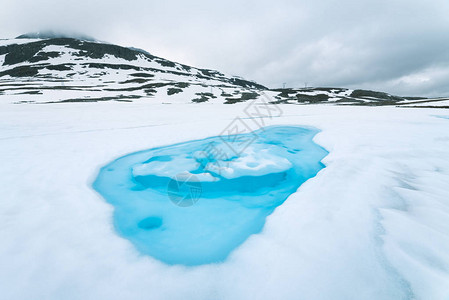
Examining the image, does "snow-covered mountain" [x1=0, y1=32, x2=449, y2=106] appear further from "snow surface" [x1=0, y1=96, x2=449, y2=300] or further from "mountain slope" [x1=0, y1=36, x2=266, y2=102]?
"snow surface" [x1=0, y1=96, x2=449, y2=300]

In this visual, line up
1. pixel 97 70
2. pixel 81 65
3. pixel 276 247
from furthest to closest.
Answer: pixel 81 65, pixel 97 70, pixel 276 247

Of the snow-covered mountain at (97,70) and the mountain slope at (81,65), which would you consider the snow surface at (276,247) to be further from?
the mountain slope at (81,65)

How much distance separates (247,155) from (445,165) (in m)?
4.85

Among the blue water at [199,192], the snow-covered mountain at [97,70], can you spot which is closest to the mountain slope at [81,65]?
the snow-covered mountain at [97,70]

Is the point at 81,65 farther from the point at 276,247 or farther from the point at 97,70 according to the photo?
the point at 276,247

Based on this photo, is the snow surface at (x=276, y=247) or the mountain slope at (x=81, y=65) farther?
the mountain slope at (x=81, y=65)

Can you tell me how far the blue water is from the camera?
292 centimetres

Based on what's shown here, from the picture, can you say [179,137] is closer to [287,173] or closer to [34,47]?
[287,173]

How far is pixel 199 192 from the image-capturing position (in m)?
4.58

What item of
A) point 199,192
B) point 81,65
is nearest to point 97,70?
point 81,65

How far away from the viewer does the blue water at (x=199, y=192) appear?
292 centimetres

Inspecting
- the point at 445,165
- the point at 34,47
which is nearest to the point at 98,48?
the point at 34,47

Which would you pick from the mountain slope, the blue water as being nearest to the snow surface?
the blue water

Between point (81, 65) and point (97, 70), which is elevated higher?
point (81, 65)
